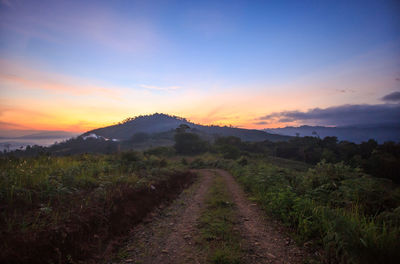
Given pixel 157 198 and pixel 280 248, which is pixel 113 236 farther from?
pixel 280 248

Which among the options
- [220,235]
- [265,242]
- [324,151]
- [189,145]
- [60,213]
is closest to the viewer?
[265,242]

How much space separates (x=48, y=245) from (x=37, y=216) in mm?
1246

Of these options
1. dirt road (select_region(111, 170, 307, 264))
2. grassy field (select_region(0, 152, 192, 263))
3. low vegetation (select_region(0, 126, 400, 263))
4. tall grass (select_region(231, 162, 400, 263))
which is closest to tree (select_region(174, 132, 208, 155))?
low vegetation (select_region(0, 126, 400, 263))

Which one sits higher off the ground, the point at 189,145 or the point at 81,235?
the point at 81,235

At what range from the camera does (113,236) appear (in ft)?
17.3

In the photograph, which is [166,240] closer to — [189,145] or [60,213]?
[60,213]

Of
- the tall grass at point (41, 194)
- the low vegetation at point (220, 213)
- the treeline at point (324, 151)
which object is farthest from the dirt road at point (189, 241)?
the treeline at point (324, 151)

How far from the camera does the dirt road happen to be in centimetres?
421

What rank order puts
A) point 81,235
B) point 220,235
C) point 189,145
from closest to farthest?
point 81,235 → point 220,235 → point 189,145

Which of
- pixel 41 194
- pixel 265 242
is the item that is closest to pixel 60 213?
pixel 41 194

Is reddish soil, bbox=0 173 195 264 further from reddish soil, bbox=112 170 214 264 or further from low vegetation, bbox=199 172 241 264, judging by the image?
low vegetation, bbox=199 172 241 264

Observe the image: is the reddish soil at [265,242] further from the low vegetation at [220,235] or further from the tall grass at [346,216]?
the tall grass at [346,216]

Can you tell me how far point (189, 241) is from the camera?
4.97m

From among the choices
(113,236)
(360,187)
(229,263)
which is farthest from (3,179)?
(360,187)
